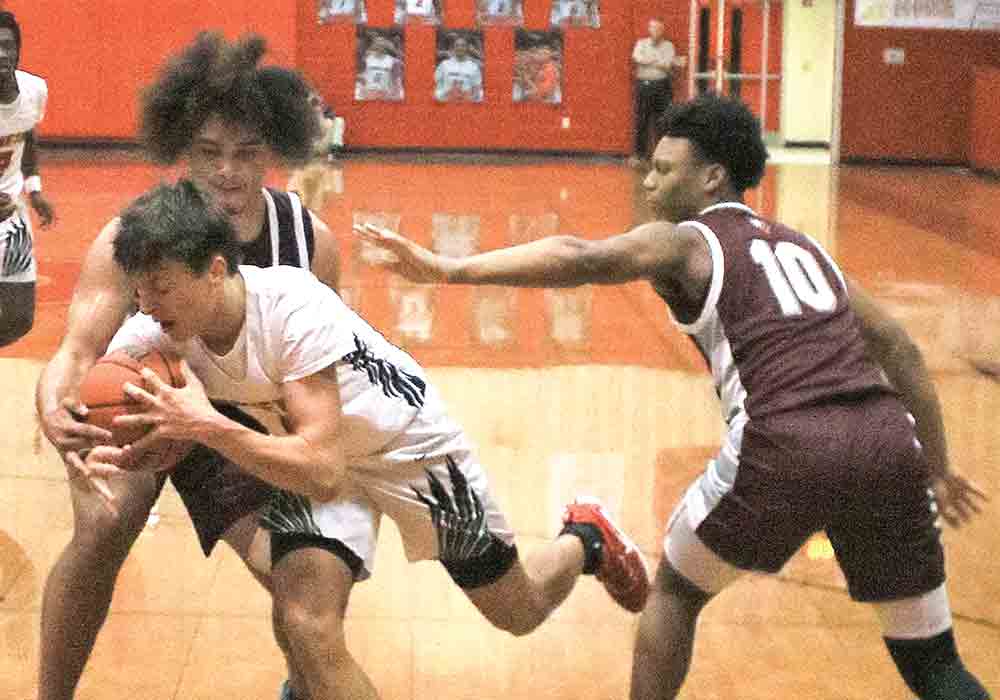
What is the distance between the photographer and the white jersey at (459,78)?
2306cm

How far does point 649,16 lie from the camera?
2294cm

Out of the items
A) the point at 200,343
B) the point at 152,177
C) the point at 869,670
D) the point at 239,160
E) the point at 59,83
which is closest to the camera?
the point at 200,343

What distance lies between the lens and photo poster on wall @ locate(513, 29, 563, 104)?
909 inches

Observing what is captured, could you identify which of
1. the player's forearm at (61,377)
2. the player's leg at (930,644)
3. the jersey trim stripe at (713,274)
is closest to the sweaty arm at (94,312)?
A: the player's forearm at (61,377)

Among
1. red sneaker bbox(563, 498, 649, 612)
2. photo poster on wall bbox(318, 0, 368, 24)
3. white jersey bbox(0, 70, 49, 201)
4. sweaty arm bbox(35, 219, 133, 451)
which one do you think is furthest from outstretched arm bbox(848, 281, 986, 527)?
photo poster on wall bbox(318, 0, 368, 24)

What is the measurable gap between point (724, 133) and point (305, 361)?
46.5 inches

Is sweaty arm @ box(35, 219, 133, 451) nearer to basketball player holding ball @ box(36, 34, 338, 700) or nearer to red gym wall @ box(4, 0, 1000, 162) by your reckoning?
basketball player holding ball @ box(36, 34, 338, 700)

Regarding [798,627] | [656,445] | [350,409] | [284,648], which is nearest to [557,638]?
[798,627]

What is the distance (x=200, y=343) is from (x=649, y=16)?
804 inches

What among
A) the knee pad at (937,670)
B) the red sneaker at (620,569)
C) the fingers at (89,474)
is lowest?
the red sneaker at (620,569)

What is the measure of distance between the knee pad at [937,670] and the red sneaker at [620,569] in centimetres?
121

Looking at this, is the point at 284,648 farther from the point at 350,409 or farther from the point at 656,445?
the point at 656,445

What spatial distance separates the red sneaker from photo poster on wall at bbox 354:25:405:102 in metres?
18.8

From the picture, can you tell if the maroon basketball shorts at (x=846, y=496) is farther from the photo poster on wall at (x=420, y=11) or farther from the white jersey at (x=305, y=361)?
the photo poster on wall at (x=420, y=11)
